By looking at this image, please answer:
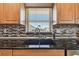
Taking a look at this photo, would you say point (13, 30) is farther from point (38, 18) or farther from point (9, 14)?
point (38, 18)

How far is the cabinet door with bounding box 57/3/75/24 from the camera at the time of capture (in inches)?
154

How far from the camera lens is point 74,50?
2826 mm

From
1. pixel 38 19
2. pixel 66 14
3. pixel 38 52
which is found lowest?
pixel 38 52

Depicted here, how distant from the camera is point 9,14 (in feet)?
12.9

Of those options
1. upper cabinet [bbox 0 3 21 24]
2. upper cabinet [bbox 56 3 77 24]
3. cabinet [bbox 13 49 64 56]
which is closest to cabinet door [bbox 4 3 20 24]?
upper cabinet [bbox 0 3 21 24]

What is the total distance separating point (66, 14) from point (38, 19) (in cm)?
69

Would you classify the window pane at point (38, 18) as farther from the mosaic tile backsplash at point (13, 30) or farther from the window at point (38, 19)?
the mosaic tile backsplash at point (13, 30)

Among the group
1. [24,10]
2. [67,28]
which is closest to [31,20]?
[24,10]

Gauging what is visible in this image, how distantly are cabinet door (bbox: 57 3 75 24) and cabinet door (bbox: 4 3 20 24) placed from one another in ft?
3.16

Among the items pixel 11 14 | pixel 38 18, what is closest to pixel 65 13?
pixel 38 18

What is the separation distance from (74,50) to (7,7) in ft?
6.45

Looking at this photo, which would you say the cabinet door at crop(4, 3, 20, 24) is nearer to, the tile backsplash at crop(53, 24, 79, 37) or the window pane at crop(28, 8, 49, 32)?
the window pane at crop(28, 8, 49, 32)

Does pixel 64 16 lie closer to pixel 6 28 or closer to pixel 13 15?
pixel 13 15

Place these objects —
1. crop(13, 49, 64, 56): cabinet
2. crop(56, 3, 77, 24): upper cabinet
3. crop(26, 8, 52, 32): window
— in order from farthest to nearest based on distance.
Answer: crop(26, 8, 52, 32): window → crop(56, 3, 77, 24): upper cabinet → crop(13, 49, 64, 56): cabinet
